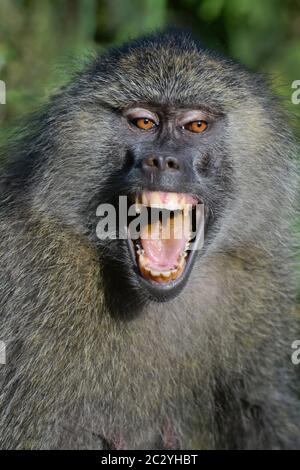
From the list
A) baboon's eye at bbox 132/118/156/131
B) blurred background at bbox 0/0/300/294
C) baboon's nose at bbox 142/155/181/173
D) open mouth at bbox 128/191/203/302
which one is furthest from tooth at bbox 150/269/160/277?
blurred background at bbox 0/0/300/294

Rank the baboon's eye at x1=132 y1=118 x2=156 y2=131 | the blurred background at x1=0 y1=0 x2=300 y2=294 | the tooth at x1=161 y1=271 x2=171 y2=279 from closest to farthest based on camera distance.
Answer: the tooth at x1=161 y1=271 x2=171 y2=279
the baboon's eye at x1=132 y1=118 x2=156 y2=131
the blurred background at x1=0 y1=0 x2=300 y2=294

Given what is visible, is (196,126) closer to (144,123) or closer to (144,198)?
(144,123)

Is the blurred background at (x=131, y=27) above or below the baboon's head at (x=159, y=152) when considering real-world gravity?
above

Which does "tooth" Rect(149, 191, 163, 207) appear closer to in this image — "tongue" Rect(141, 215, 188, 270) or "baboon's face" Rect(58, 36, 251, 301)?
"baboon's face" Rect(58, 36, 251, 301)

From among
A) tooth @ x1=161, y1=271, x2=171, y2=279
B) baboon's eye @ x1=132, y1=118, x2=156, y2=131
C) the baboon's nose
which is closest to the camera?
the baboon's nose

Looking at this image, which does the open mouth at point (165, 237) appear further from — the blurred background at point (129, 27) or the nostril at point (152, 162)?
the blurred background at point (129, 27)

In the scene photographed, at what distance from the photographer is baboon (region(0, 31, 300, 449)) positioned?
147 inches

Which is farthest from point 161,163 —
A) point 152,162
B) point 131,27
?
point 131,27

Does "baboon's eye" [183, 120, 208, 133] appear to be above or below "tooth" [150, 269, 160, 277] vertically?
above

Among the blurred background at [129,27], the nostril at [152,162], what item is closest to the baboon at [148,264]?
the nostril at [152,162]

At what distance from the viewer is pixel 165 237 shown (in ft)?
12.6

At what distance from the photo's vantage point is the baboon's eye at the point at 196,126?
3.88m

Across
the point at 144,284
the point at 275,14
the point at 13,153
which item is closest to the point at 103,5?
the point at 275,14
